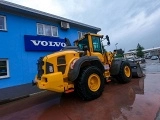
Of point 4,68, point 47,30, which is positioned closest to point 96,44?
point 4,68

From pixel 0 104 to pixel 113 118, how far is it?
587 centimetres

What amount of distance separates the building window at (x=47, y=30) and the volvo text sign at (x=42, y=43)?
1.51 feet

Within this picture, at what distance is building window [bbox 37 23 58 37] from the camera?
12.9 metres

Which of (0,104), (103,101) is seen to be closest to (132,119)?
(103,101)

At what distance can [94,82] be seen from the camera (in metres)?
6.98

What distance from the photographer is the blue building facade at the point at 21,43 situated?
10.3 meters

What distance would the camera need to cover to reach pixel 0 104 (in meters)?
8.01

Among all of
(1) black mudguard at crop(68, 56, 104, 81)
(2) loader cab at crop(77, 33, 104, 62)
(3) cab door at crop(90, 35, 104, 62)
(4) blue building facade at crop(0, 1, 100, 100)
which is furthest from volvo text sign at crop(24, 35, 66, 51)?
(1) black mudguard at crop(68, 56, 104, 81)

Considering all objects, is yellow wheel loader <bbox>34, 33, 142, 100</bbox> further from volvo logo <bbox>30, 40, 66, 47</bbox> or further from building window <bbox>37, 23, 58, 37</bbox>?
building window <bbox>37, 23, 58, 37</bbox>

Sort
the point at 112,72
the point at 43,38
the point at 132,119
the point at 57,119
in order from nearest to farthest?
the point at 132,119 → the point at 57,119 → the point at 112,72 → the point at 43,38

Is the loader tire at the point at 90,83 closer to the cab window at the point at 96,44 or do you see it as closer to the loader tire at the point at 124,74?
the cab window at the point at 96,44

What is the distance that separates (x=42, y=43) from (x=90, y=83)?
7.10 meters

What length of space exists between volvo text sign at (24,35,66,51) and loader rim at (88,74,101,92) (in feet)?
21.1

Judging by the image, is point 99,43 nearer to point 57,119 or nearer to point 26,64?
point 57,119
